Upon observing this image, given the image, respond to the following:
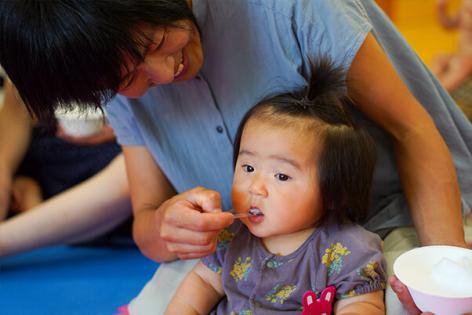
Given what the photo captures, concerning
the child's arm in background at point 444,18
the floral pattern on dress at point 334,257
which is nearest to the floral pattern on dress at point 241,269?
the floral pattern on dress at point 334,257

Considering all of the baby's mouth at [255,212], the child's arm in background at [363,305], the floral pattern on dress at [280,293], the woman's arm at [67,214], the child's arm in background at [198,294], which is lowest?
the woman's arm at [67,214]

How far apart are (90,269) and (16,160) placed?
41 cm

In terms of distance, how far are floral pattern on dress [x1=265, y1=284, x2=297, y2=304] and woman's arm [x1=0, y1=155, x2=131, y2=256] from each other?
2.14 feet

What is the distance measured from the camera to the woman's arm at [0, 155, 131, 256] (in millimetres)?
1493

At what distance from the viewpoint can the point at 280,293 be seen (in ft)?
3.07

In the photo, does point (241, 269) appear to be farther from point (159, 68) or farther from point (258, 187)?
point (159, 68)

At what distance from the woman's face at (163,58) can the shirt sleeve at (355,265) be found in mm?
339

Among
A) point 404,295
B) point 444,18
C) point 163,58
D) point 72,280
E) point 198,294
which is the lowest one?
point 72,280

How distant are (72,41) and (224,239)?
15.4 inches

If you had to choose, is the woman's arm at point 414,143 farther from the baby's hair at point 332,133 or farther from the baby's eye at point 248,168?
the baby's eye at point 248,168

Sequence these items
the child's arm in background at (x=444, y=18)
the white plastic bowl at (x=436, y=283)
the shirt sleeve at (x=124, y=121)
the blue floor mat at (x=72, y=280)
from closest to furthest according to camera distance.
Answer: the white plastic bowl at (x=436, y=283)
the shirt sleeve at (x=124, y=121)
the blue floor mat at (x=72, y=280)
the child's arm in background at (x=444, y=18)

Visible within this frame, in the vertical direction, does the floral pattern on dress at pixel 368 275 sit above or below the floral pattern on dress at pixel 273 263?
above

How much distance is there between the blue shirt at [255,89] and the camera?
0.98 metres

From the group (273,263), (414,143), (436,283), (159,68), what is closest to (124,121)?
(159,68)
